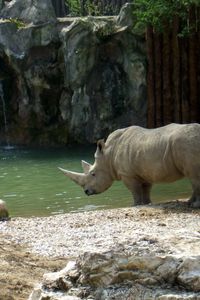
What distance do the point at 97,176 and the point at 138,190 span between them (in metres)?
0.73

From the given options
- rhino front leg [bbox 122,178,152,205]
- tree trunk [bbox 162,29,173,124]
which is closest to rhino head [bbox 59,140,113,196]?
rhino front leg [bbox 122,178,152,205]

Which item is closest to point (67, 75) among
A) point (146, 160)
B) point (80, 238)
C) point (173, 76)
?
point (173, 76)

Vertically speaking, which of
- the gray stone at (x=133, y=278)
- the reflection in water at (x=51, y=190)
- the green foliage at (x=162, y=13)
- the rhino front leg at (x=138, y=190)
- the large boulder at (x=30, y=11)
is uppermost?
the large boulder at (x=30, y=11)

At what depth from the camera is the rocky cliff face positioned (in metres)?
19.0

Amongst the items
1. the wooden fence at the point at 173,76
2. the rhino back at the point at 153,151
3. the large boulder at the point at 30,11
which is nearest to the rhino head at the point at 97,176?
the rhino back at the point at 153,151

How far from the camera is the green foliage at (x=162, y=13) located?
17047 millimetres

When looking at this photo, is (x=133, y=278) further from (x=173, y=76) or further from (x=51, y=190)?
(x=173, y=76)

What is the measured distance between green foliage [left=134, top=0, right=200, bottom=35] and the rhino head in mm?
7067

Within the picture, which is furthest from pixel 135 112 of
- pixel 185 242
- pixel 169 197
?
pixel 185 242

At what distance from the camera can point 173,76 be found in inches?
697

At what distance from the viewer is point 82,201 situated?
11.6m

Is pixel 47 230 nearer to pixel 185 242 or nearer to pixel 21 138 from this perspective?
pixel 185 242

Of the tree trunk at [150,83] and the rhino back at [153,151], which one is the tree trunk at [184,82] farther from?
the rhino back at [153,151]

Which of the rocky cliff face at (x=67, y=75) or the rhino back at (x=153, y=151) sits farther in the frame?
the rocky cliff face at (x=67, y=75)
